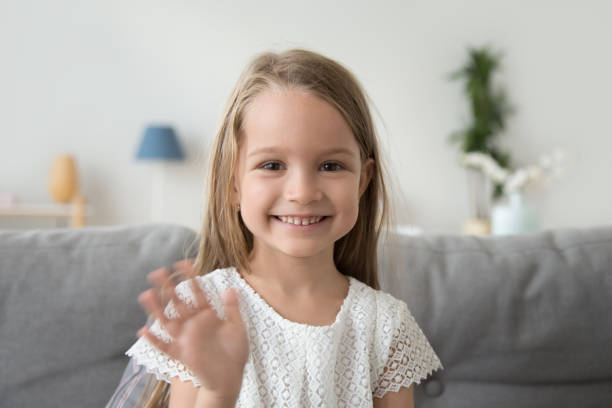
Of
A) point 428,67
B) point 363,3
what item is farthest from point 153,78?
point 428,67

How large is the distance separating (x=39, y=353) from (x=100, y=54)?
3.48 meters

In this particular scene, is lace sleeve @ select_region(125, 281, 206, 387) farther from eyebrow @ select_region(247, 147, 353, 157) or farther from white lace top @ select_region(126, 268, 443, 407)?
eyebrow @ select_region(247, 147, 353, 157)

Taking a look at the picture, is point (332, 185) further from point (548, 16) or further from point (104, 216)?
point (548, 16)

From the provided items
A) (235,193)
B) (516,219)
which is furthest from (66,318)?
(516,219)

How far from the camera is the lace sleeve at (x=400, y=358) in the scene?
106 centimetres

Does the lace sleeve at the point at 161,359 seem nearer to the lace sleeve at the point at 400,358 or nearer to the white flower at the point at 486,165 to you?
the lace sleeve at the point at 400,358

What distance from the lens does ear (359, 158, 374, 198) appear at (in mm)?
1104

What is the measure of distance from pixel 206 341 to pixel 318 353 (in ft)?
Result: 0.86

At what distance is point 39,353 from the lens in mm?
1209

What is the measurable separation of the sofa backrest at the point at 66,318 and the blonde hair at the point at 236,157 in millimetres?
130

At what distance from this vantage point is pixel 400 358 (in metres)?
1.07

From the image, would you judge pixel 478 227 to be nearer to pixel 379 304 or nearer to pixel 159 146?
pixel 159 146

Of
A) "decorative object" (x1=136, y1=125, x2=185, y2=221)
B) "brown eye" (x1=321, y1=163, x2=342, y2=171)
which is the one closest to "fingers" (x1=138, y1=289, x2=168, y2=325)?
"brown eye" (x1=321, y1=163, x2=342, y2=171)

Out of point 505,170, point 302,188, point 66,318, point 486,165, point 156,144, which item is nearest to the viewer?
point 302,188
